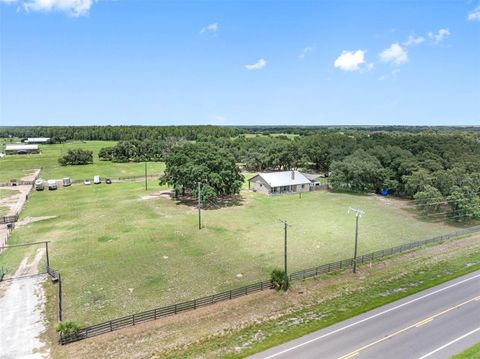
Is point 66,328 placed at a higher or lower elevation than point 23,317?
higher

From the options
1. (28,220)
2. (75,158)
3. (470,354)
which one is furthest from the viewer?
(75,158)

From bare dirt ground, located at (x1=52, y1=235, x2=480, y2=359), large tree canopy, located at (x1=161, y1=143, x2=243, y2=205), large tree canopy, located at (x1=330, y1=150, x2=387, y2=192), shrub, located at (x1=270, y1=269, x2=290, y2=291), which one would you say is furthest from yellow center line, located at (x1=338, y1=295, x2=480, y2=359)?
large tree canopy, located at (x1=330, y1=150, x2=387, y2=192)

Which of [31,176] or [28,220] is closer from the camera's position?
[28,220]

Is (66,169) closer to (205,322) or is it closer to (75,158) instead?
(75,158)

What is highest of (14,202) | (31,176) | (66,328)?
(31,176)

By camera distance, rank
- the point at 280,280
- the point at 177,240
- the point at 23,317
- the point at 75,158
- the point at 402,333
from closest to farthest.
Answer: the point at 402,333, the point at 23,317, the point at 280,280, the point at 177,240, the point at 75,158

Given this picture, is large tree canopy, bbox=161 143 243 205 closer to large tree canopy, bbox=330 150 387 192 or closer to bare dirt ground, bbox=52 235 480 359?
large tree canopy, bbox=330 150 387 192

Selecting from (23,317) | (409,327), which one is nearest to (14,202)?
(23,317)

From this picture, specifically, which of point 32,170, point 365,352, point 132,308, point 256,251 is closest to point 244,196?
point 256,251
